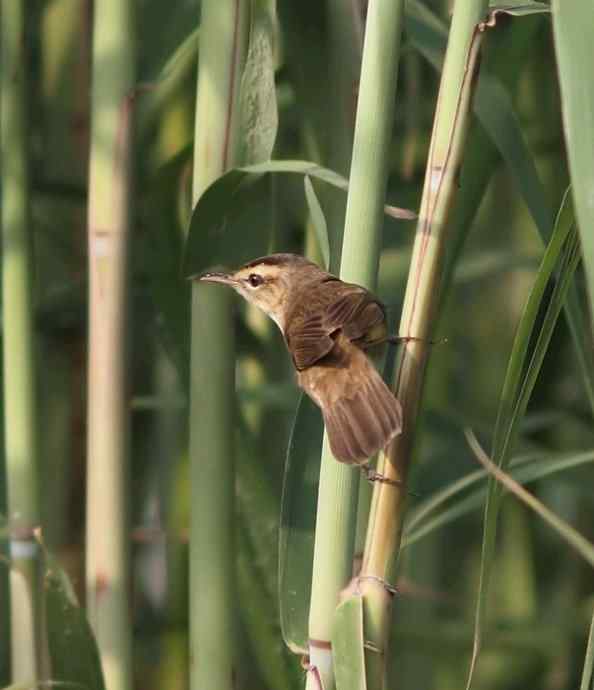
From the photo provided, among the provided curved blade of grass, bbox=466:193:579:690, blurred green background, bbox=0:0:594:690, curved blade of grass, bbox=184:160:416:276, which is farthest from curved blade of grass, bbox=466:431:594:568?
blurred green background, bbox=0:0:594:690

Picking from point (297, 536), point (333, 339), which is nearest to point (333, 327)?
point (333, 339)

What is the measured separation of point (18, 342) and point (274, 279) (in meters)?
0.31

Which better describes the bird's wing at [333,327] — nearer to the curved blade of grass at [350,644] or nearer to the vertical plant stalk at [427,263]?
the vertical plant stalk at [427,263]

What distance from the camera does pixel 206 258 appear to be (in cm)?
124

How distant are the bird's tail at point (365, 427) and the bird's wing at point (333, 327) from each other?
0.14 meters

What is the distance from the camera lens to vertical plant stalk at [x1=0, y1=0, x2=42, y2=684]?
51.5 inches

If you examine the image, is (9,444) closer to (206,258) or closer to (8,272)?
(8,272)

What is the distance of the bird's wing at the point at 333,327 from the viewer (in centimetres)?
116

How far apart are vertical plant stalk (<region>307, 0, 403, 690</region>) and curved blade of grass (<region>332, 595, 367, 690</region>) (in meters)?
0.02

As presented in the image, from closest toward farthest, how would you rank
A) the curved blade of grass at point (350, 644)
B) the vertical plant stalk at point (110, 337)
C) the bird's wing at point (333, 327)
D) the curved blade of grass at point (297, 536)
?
the curved blade of grass at point (350, 644), the curved blade of grass at point (297, 536), the bird's wing at point (333, 327), the vertical plant stalk at point (110, 337)

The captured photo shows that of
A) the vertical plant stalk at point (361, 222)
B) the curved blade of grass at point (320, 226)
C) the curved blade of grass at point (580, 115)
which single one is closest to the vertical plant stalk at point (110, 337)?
the curved blade of grass at point (320, 226)

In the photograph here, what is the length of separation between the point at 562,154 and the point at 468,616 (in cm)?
84

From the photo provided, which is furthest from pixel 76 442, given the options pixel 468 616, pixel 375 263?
pixel 375 263

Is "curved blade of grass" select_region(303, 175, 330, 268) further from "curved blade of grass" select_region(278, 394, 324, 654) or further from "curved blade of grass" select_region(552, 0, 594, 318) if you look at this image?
"curved blade of grass" select_region(552, 0, 594, 318)
